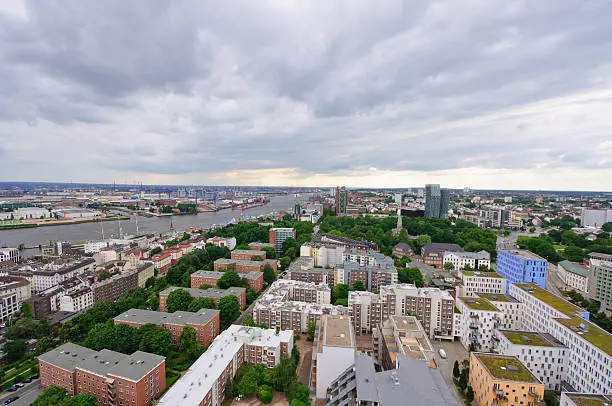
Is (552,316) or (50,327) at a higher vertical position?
(552,316)

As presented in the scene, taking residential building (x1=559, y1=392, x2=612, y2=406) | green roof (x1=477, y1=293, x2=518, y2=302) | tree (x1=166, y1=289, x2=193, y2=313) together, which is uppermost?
green roof (x1=477, y1=293, x2=518, y2=302)

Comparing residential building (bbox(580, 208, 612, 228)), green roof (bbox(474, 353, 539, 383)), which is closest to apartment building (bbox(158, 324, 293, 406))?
green roof (bbox(474, 353, 539, 383))

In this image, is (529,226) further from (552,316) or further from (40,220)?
(40,220)

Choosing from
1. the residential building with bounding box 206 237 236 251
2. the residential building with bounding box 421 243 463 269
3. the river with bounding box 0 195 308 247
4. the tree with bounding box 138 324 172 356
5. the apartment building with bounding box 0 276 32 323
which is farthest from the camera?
the river with bounding box 0 195 308 247

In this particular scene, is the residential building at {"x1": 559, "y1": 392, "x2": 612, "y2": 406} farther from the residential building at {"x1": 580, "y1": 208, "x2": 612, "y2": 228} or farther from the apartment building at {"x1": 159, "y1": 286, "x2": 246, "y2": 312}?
the residential building at {"x1": 580, "y1": 208, "x2": 612, "y2": 228}

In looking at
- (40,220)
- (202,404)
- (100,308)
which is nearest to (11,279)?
(100,308)
